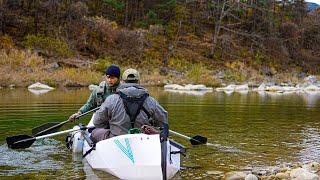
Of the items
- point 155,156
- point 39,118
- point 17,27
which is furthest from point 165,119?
point 17,27

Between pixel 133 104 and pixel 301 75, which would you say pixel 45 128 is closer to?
pixel 133 104

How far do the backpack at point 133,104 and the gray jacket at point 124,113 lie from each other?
4 centimetres

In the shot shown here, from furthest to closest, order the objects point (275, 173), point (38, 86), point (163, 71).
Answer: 1. point (163, 71)
2. point (38, 86)
3. point (275, 173)

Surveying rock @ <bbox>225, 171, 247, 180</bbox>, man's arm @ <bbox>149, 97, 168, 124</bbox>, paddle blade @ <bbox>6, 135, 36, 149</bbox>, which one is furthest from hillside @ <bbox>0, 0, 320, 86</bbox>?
rock @ <bbox>225, 171, 247, 180</bbox>

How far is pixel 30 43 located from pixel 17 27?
3979 millimetres

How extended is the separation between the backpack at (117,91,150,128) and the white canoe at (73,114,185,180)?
518mm

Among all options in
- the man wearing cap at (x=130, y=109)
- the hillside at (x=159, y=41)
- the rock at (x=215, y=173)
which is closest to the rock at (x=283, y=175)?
the rock at (x=215, y=173)

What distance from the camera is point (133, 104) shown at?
7.60m

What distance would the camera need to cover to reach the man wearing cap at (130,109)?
7.55 meters

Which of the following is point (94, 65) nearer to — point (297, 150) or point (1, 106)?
point (1, 106)

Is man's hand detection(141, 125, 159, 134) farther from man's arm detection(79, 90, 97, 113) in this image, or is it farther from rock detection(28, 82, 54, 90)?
rock detection(28, 82, 54, 90)

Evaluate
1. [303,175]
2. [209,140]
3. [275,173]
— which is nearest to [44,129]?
[209,140]

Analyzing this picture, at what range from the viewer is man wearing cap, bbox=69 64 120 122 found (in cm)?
922

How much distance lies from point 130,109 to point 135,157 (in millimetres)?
924
